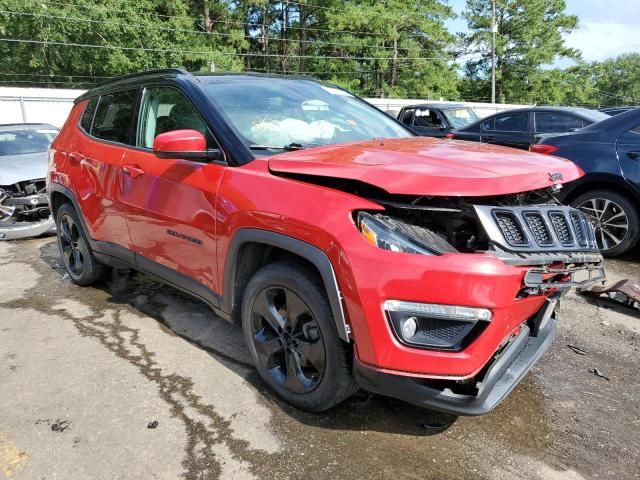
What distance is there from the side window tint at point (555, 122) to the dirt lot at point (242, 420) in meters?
5.54

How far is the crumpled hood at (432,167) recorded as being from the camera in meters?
2.15

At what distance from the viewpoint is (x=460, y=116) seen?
1237 cm

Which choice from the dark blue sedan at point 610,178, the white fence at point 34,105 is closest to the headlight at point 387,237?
the dark blue sedan at point 610,178

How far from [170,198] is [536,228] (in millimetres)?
2108

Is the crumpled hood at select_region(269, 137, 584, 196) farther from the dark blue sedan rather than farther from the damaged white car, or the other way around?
the damaged white car

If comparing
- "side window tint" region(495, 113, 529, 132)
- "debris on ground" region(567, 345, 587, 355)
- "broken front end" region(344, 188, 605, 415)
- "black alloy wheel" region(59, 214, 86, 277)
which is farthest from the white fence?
"broken front end" region(344, 188, 605, 415)

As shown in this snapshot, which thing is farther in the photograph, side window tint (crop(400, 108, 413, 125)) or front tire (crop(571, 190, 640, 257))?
side window tint (crop(400, 108, 413, 125))

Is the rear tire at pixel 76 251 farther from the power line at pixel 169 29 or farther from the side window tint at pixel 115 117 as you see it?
the power line at pixel 169 29

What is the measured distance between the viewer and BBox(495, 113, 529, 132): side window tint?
9.02 meters

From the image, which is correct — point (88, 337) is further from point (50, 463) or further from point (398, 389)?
point (398, 389)

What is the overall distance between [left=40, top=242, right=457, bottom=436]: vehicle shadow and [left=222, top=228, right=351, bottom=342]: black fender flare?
65cm

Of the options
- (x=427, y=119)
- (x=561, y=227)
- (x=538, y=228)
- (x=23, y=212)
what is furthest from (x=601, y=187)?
(x=427, y=119)

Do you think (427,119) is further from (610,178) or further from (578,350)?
(578,350)

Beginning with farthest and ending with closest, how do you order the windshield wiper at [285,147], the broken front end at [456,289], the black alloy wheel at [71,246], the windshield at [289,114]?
1. the black alloy wheel at [71,246]
2. the windshield at [289,114]
3. the windshield wiper at [285,147]
4. the broken front end at [456,289]
